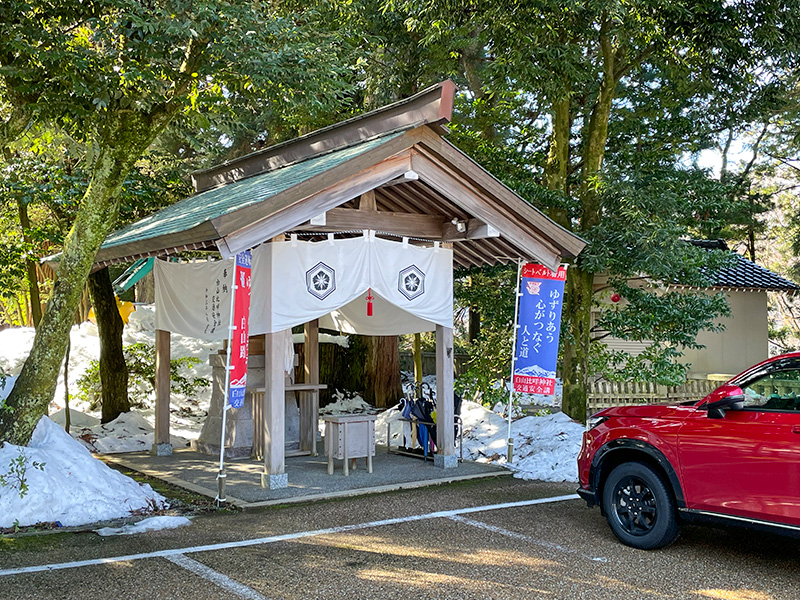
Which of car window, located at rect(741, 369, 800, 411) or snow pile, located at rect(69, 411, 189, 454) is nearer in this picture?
car window, located at rect(741, 369, 800, 411)

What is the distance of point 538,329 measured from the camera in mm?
10523

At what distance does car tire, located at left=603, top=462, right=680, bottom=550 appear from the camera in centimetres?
634

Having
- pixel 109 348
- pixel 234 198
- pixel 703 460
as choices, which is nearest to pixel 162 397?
pixel 109 348

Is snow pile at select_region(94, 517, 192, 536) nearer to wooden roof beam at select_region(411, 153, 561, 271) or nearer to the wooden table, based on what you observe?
the wooden table

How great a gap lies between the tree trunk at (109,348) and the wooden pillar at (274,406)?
19.6 feet

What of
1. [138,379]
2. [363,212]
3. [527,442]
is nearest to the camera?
[363,212]

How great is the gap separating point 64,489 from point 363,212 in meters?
4.65

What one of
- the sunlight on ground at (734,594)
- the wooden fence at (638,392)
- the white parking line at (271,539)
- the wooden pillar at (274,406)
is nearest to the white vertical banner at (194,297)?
the wooden pillar at (274,406)

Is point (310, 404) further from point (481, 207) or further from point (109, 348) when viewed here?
point (109, 348)

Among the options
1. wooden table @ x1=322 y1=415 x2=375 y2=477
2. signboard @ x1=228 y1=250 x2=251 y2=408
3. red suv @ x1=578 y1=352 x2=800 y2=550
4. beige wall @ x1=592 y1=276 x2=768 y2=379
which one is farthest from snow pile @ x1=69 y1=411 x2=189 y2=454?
beige wall @ x1=592 y1=276 x2=768 y2=379

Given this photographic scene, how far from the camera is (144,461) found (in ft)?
35.4

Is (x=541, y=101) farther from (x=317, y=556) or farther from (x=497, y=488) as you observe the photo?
(x=317, y=556)

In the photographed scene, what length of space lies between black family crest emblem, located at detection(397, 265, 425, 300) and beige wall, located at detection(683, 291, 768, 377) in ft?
42.3

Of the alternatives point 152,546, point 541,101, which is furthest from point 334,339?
point 152,546
